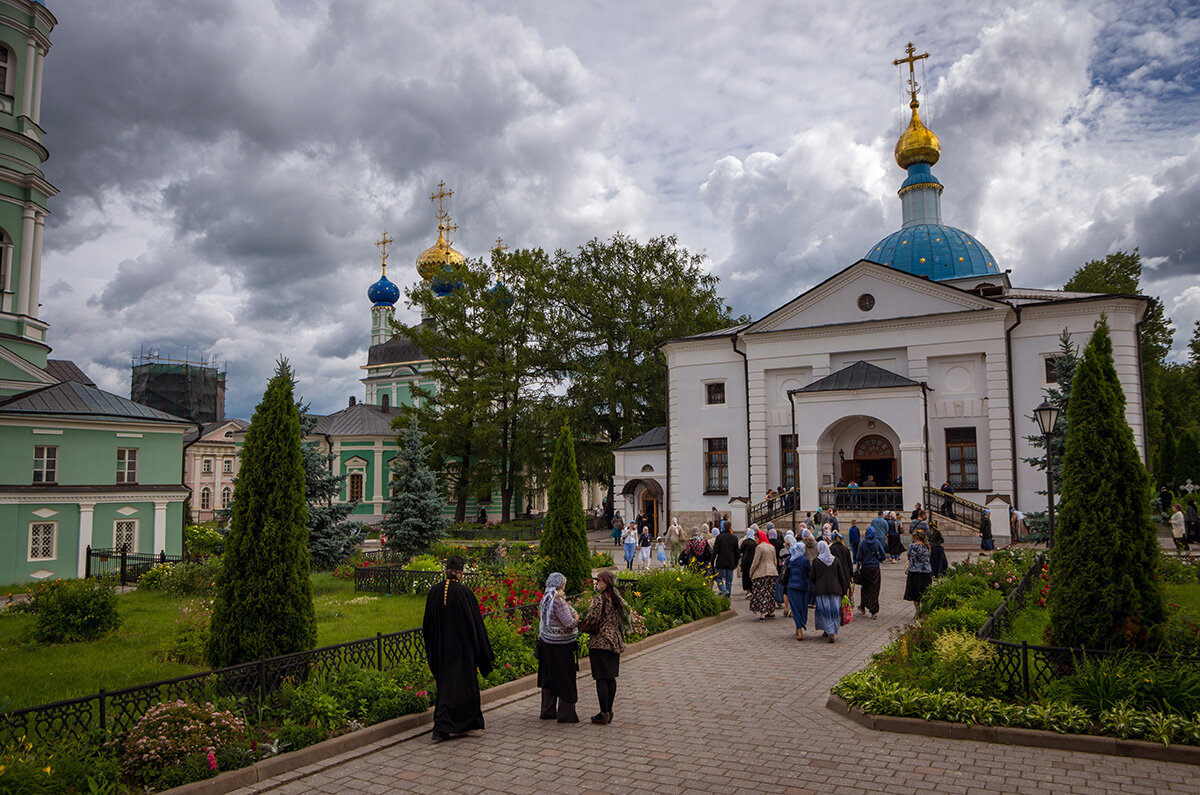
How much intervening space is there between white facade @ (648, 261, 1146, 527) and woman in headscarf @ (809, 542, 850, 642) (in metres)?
15.6

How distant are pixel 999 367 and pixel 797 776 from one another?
2455 cm

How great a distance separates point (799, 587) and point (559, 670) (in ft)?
17.7

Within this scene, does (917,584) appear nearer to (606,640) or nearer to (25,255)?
(606,640)

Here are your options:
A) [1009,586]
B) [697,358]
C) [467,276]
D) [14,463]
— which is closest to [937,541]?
[1009,586]

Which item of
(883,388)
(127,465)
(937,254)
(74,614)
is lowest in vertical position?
(74,614)

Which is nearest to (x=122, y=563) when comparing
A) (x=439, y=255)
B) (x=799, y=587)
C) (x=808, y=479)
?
(x=799, y=587)

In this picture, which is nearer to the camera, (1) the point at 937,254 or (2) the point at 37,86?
(2) the point at 37,86

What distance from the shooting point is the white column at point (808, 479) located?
27406 mm

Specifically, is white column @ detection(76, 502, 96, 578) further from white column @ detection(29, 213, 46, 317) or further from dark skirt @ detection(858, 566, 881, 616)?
dark skirt @ detection(858, 566, 881, 616)

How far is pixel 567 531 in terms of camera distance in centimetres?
1365

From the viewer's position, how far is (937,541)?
1582 cm

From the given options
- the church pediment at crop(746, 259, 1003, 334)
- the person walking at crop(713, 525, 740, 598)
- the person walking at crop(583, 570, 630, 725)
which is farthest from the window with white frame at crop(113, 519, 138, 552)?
the church pediment at crop(746, 259, 1003, 334)

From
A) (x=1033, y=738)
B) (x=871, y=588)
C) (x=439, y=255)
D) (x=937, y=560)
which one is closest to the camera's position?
(x=1033, y=738)

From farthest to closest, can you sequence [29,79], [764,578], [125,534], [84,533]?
[29,79], [125,534], [84,533], [764,578]
